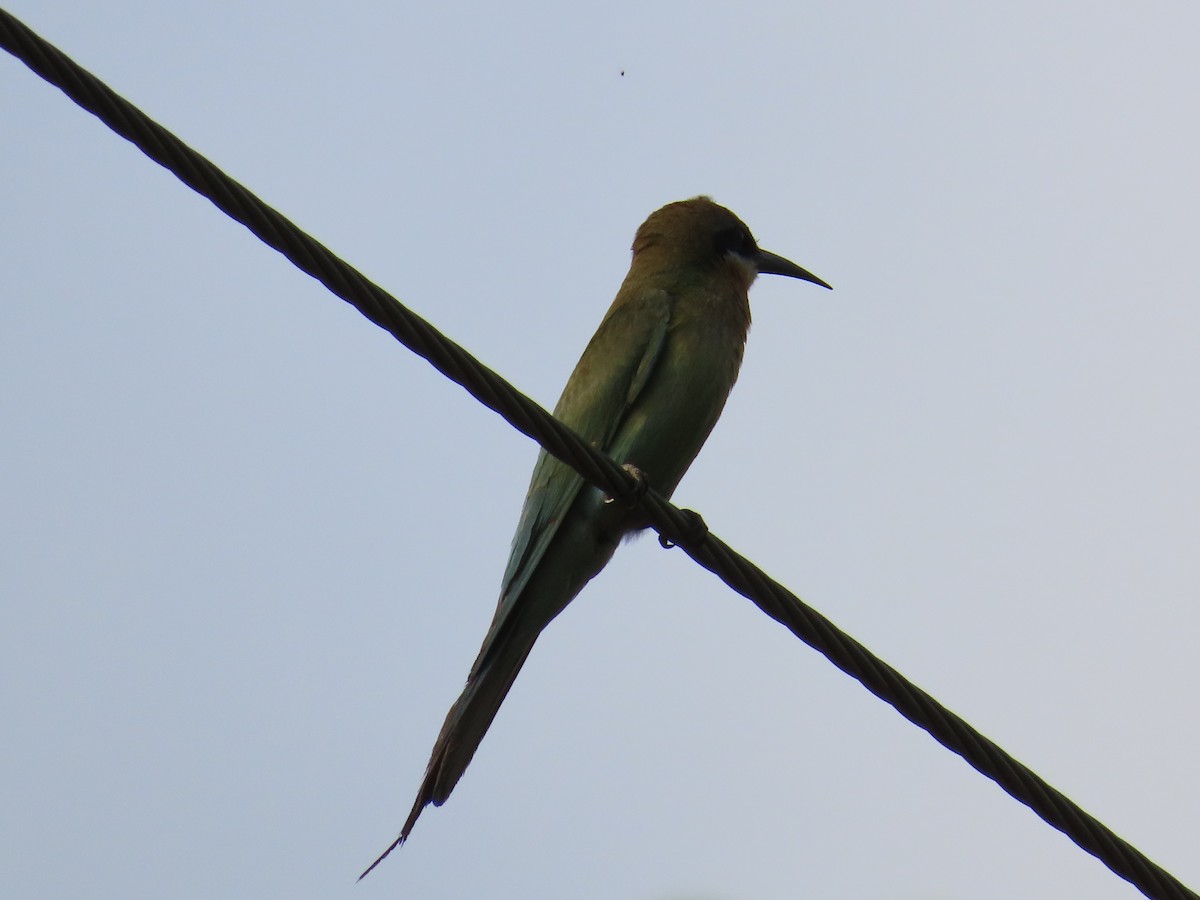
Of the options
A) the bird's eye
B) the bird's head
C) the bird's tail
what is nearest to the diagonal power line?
the bird's tail

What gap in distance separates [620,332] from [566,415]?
302 mm

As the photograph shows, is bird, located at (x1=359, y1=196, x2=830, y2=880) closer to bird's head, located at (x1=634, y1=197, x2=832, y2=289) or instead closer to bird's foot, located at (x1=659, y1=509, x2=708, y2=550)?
bird's head, located at (x1=634, y1=197, x2=832, y2=289)

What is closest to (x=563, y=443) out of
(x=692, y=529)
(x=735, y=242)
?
(x=692, y=529)

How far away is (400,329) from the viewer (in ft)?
7.63

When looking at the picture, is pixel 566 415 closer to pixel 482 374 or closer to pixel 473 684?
pixel 473 684

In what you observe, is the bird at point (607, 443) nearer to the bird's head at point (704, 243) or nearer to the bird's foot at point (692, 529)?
the bird's head at point (704, 243)

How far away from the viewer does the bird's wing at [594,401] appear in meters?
3.95

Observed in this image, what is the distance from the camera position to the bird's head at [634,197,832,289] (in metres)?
4.79

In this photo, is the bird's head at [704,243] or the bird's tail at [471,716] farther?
the bird's head at [704,243]

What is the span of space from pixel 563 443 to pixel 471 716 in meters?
1.39

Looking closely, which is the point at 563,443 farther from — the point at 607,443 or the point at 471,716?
the point at 607,443

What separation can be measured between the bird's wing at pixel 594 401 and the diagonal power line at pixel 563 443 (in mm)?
1049

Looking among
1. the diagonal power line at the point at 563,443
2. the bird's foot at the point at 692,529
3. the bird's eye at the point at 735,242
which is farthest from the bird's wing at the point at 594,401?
the diagonal power line at the point at 563,443

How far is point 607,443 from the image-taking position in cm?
408
